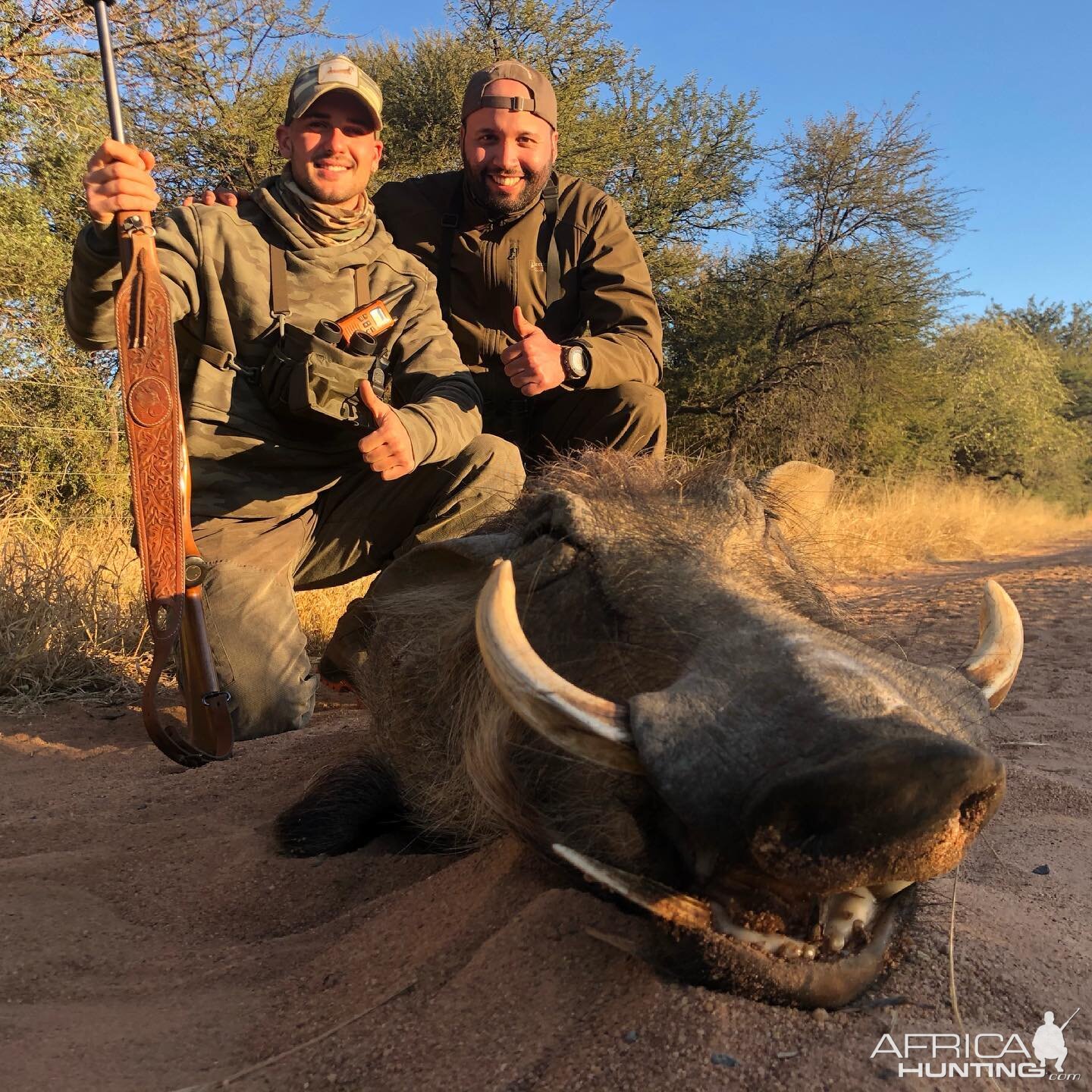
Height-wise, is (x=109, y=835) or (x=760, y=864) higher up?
(x=760, y=864)

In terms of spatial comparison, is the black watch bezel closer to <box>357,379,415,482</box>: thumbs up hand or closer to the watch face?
the watch face

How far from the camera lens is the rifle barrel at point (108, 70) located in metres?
3.02

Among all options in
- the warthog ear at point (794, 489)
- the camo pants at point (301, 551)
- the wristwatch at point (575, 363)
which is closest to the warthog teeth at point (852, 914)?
the warthog ear at point (794, 489)

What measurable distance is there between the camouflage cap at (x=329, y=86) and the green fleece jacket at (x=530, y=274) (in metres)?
0.74

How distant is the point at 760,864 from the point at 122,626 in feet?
14.7

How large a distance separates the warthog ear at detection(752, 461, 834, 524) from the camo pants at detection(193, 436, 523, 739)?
1.10 metres

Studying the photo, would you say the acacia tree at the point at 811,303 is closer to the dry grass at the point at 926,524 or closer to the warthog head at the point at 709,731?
the dry grass at the point at 926,524

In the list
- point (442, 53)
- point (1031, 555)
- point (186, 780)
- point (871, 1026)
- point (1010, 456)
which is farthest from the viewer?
point (1010, 456)

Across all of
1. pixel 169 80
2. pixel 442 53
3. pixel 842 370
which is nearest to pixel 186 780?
pixel 169 80

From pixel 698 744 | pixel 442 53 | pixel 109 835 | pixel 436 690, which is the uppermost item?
pixel 442 53

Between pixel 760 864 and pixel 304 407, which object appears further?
pixel 304 407

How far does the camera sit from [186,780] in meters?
3.01

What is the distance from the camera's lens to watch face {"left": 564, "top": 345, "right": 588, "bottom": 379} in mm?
3689

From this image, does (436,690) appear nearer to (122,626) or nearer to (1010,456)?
(122,626)
